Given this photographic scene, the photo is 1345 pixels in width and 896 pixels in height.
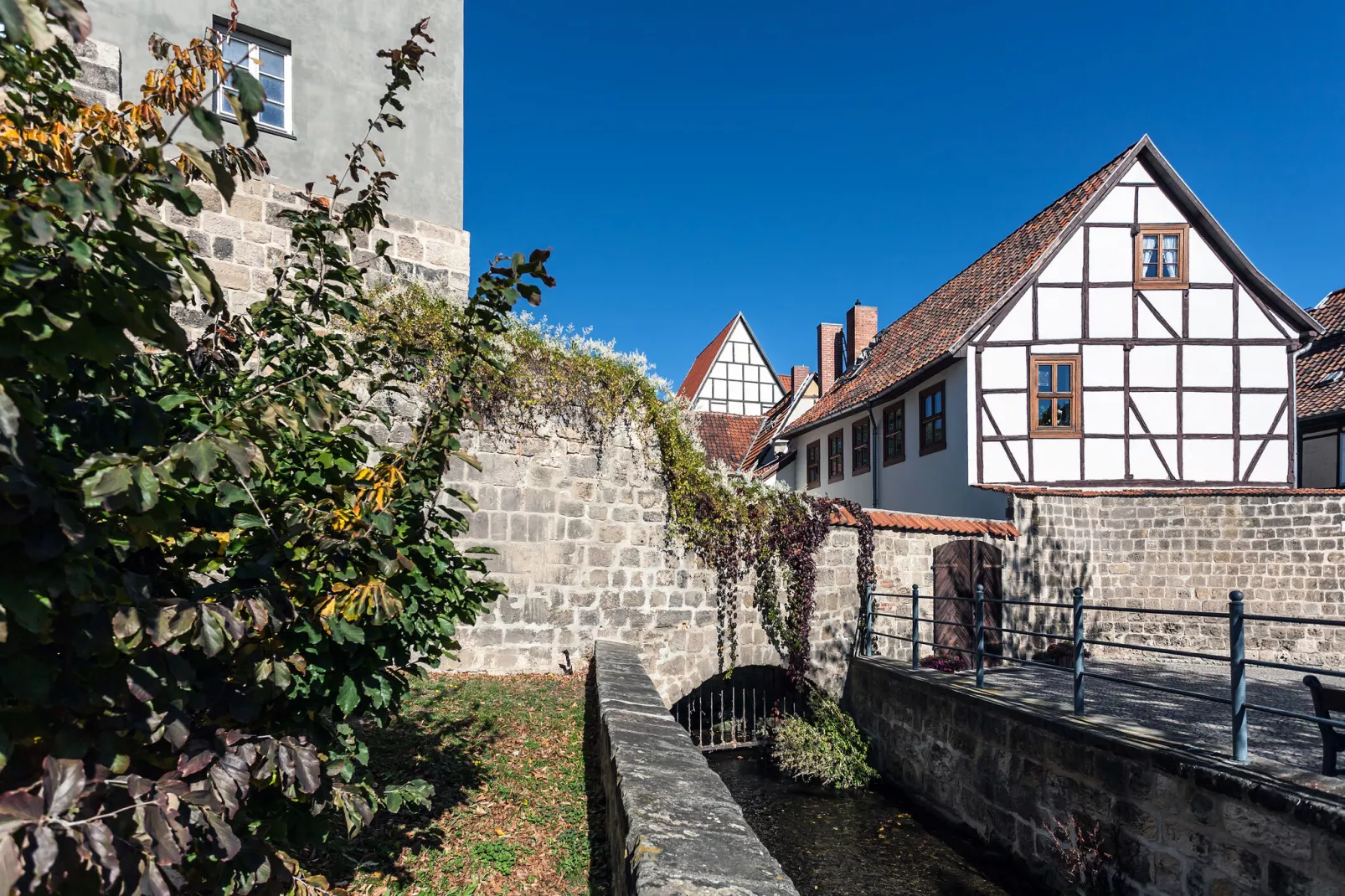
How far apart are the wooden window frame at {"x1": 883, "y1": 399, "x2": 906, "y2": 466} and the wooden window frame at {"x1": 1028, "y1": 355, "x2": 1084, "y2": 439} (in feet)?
10.4

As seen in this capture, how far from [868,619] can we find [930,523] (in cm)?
207

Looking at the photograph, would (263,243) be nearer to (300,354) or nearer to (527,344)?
(527,344)

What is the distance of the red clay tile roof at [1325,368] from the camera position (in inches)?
692

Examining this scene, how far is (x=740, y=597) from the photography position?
9.14m

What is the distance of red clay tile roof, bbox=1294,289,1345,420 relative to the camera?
17578 mm

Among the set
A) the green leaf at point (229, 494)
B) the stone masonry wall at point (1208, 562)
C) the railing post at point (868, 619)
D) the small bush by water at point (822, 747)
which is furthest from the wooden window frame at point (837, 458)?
the green leaf at point (229, 494)

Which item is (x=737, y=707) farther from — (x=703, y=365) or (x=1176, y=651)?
(x=703, y=365)

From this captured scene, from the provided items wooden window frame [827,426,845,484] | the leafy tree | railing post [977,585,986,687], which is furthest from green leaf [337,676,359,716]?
wooden window frame [827,426,845,484]

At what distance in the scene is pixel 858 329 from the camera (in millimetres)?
22922

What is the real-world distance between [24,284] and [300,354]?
152cm

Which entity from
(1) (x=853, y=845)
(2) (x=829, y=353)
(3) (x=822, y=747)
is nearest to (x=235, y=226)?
(1) (x=853, y=845)

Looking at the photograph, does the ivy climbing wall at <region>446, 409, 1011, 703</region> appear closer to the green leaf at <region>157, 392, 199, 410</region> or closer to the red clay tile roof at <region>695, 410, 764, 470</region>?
the green leaf at <region>157, 392, 199, 410</region>

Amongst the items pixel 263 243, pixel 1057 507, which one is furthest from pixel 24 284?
pixel 1057 507

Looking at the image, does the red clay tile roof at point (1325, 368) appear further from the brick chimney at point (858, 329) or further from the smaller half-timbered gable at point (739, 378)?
the smaller half-timbered gable at point (739, 378)
